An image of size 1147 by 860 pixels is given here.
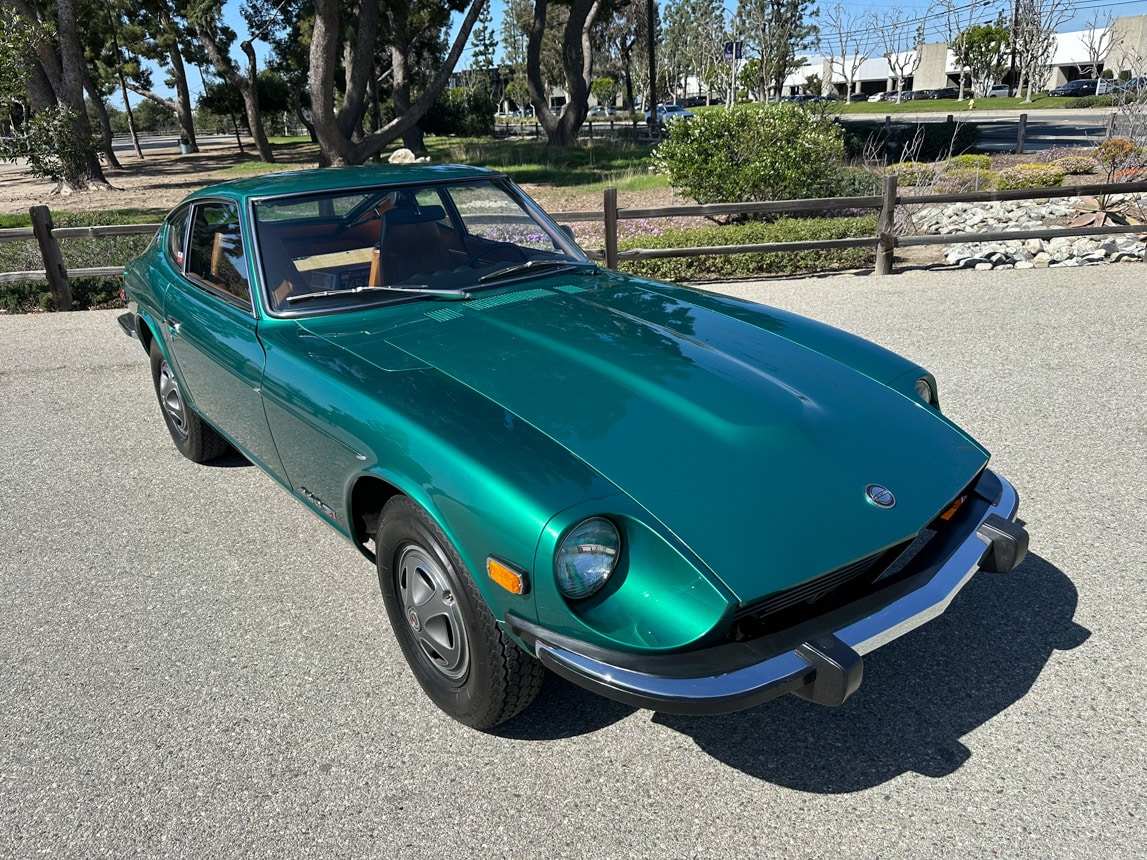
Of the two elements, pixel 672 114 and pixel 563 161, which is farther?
pixel 672 114

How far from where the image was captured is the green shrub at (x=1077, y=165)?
49.3 ft

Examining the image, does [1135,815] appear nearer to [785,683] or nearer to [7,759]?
[785,683]

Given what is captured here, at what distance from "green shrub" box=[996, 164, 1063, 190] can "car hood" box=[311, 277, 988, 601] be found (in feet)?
39.6

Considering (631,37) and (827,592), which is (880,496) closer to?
(827,592)

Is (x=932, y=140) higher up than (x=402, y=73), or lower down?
lower down

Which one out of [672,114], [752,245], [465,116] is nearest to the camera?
[752,245]

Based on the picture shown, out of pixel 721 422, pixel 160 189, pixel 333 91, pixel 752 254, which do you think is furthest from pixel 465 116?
pixel 721 422

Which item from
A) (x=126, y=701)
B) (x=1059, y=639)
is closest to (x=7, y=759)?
(x=126, y=701)

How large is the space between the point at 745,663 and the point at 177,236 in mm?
4070

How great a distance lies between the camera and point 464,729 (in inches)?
111

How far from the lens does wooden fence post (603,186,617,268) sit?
9.14 metres

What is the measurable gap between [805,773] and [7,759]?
2.52 m

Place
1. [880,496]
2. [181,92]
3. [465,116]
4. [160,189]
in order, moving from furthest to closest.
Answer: [465,116], [181,92], [160,189], [880,496]

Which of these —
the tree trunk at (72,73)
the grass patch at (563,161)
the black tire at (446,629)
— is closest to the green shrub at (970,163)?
the grass patch at (563,161)
